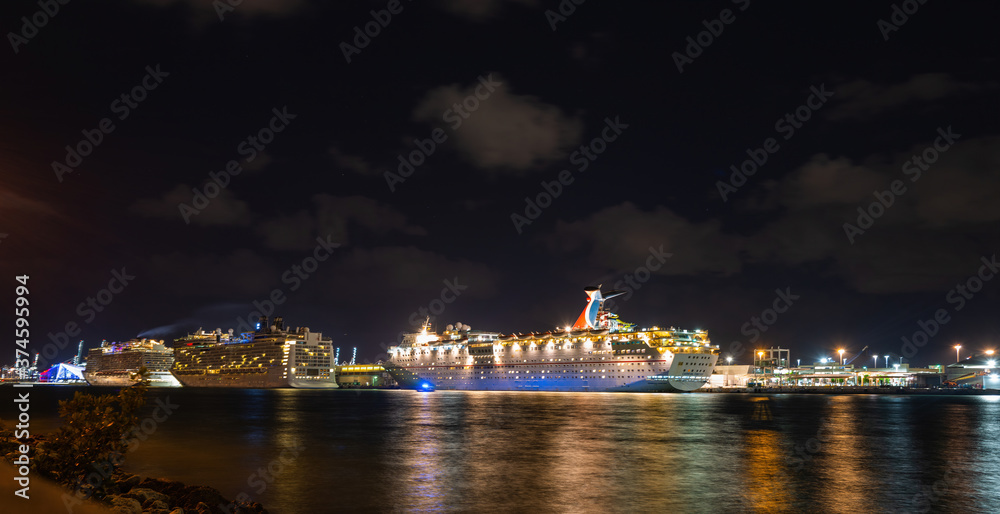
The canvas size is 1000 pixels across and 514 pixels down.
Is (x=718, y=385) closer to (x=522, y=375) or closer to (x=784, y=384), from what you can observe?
(x=784, y=384)

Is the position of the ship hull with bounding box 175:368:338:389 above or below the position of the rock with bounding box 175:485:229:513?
below

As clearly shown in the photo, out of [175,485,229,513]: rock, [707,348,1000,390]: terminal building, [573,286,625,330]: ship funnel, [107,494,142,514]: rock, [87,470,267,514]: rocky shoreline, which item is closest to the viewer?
[107,494,142,514]: rock

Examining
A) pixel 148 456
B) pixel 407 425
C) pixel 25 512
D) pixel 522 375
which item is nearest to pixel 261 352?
pixel 522 375

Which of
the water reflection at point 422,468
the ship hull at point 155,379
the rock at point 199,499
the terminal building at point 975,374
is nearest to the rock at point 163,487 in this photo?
the rock at point 199,499

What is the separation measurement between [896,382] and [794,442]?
163m

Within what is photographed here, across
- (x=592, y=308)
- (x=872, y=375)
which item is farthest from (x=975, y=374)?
(x=592, y=308)

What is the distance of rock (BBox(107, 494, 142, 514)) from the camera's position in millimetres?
14492

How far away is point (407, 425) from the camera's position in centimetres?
5244

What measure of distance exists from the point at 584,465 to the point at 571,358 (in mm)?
85989

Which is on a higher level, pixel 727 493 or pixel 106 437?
pixel 106 437

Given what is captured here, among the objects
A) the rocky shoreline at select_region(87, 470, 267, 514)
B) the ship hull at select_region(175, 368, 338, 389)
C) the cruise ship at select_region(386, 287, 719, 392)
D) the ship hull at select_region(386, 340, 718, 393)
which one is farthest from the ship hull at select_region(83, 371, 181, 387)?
the rocky shoreline at select_region(87, 470, 267, 514)

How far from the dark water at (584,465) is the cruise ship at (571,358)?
52.5m

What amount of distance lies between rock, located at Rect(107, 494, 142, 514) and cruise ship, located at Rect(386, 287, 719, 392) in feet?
317

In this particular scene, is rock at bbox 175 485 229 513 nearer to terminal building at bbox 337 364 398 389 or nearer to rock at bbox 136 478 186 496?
rock at bbox 136 478 186 496
